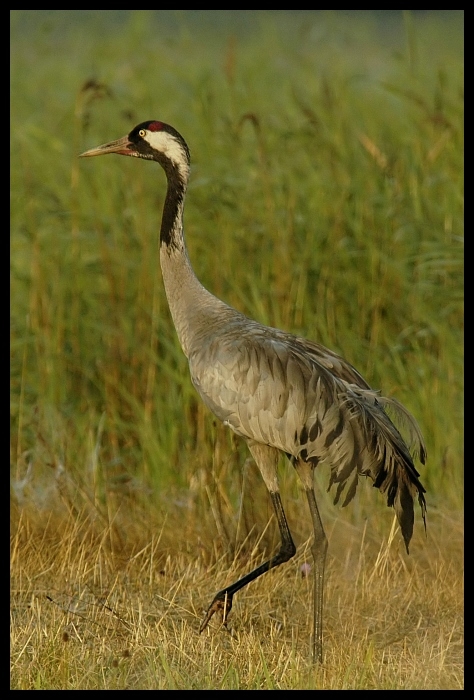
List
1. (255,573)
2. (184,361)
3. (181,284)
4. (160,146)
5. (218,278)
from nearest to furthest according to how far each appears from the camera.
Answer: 1. (255,573)
2. (181,284)
3. (160,146)
4. (184,361)
5. (218,278)

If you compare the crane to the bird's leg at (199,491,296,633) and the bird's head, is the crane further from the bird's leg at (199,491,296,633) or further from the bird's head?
the bird's head

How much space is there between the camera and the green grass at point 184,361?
448cm

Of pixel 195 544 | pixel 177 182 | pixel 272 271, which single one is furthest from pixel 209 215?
pixel 195 544

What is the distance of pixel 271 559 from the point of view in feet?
15.3

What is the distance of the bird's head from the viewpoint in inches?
193

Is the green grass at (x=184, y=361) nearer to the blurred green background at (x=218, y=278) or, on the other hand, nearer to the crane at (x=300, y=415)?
the blurred green background at (x=218, y=278)

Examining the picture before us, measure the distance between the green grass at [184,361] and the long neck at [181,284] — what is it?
780 mm

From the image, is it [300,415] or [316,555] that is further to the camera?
[316,555]

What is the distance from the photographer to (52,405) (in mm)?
6117

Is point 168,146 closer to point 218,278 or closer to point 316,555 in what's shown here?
point 218,278

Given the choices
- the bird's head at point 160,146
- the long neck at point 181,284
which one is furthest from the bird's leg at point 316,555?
the bird's head at point 160,146

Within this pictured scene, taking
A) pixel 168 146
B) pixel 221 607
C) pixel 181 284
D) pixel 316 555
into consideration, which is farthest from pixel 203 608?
pixel 168 146

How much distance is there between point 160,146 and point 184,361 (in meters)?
1.32

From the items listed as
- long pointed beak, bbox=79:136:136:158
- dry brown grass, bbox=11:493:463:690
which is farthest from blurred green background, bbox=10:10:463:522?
long pointed beak, bbox=79:136:136:158
